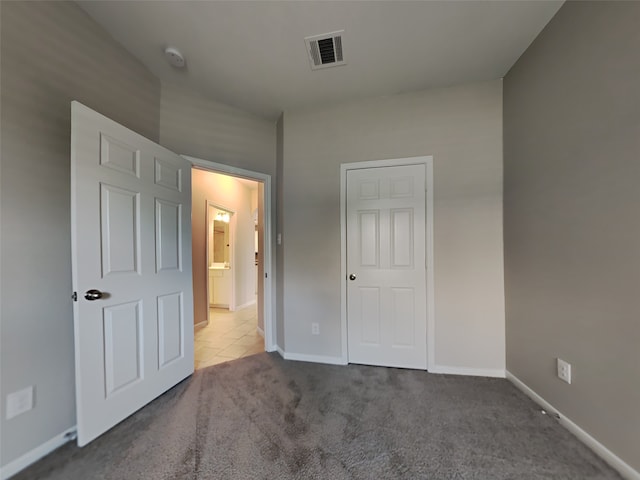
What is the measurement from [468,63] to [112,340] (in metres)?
3.28

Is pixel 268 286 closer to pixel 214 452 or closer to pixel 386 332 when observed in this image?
pixel 386 332

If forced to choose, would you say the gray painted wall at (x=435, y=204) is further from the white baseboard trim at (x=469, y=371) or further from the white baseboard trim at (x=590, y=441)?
the white baseboard trim at (x=590, y=441)

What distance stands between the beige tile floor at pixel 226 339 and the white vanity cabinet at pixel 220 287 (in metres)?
0.47

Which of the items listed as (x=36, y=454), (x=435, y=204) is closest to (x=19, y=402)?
(x=36, y=454)

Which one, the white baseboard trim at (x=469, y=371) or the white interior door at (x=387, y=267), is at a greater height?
the white interior door at (x=387, y=267)

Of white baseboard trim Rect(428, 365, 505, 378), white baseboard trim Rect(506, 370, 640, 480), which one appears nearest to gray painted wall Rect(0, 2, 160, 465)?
white baseboard trim Rect(428, 365, 505, 378)

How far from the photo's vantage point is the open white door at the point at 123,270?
143 centimetres

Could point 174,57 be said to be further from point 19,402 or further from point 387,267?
point 387,267

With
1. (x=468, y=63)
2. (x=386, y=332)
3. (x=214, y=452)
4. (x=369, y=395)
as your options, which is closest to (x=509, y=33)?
(x=468, y=63)

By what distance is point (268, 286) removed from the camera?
281 cm

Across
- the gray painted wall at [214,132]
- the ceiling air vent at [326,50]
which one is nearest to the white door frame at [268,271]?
the gray painted wall at [214,132]

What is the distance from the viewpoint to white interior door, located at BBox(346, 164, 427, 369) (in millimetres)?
2348

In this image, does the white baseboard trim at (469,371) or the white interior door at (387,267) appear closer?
the white baseboard trim at (469,371)

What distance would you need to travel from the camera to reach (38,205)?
1.38 meters
